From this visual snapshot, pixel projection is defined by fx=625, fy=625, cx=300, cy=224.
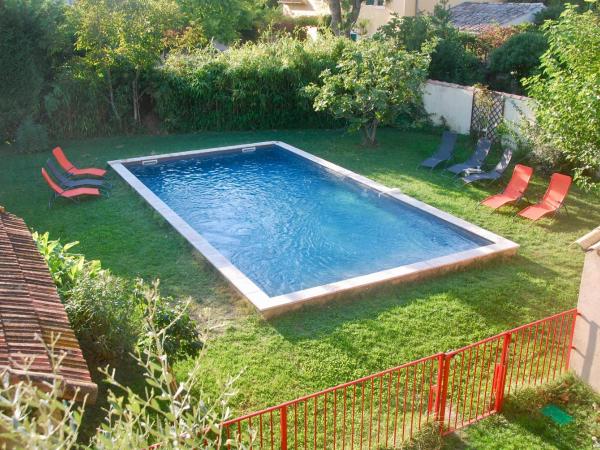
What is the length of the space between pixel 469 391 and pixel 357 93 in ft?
38.9

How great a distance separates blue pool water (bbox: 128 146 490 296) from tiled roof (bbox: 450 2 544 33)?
1995cm

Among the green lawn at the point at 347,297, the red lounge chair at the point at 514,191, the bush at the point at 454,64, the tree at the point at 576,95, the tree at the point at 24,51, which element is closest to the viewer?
the green lawn at the point at 347,297

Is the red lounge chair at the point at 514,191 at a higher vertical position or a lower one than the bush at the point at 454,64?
lower

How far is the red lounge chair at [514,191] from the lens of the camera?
14.2 meters

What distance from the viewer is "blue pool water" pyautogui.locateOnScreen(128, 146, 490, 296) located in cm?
Answer: 1207

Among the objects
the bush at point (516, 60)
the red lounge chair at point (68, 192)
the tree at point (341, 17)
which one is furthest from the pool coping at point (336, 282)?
the tree at point (341, 17)

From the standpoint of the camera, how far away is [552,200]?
1381 centimetres

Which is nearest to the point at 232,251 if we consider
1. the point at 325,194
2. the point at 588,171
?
the point at 325,194

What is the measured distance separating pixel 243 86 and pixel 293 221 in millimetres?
8615

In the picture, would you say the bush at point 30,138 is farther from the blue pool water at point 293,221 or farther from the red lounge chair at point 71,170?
the red lounge chair at point 71,170

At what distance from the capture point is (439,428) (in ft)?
23.6

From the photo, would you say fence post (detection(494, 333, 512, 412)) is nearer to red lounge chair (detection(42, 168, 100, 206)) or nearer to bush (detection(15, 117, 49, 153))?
red lounge chair (detection(42, 168, 100, 206))

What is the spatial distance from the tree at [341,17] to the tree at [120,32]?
1599cm

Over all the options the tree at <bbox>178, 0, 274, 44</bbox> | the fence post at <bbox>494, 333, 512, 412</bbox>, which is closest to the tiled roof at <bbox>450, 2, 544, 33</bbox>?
the tree at <bbox>178, 0, 274, 44</bbox>
